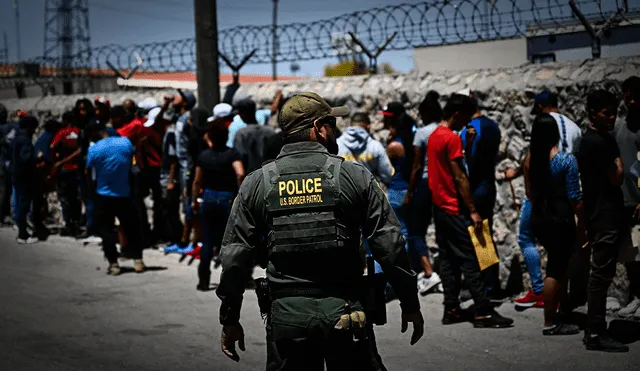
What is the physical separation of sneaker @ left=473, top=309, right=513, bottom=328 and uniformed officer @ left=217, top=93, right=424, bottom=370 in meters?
3.33

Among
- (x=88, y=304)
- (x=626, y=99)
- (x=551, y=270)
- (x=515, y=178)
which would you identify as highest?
(x=626, y=99)

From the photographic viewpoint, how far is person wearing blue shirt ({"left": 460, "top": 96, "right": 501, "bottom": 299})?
7648 mm

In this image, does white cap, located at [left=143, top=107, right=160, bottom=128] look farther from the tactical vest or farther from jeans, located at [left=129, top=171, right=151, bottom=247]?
the tactical vest

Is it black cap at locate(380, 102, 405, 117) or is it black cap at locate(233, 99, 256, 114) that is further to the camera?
black cap at locate(233, 99, 256, 114)

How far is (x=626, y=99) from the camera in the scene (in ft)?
21.5

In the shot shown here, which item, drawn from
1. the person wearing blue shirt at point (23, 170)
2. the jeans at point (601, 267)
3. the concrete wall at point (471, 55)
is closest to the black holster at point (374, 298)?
the jeans at point (601, 267)

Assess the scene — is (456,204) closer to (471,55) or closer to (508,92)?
(508,92)

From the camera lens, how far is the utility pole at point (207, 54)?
10812mm

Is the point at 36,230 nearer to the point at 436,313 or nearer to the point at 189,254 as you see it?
the point at 189,254

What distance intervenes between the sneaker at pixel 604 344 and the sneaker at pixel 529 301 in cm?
142

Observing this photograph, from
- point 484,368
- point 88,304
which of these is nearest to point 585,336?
point 484,368

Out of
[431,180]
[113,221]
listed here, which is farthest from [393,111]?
[113,221]

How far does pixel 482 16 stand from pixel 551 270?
3.21 meters

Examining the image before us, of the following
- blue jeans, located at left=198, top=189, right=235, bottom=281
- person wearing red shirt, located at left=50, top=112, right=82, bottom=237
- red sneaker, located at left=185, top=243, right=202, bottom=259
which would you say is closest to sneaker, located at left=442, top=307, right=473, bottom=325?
blue jeans, located at left=198, top=189, right=235, bottom=281
